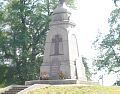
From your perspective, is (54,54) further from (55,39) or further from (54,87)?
(54,87)

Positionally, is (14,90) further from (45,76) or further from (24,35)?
(24,35)

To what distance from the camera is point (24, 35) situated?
33.8 metres

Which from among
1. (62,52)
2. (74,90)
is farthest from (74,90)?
(62,52)

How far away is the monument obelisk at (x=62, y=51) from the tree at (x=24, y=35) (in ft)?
26.9

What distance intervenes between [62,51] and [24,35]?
31.3 ft

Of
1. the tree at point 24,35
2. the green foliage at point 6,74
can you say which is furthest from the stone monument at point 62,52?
the green foliage at point 6,74

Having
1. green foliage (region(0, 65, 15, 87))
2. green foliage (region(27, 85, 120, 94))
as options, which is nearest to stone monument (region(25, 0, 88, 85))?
green foliage (region(27, 85, 120, 94))

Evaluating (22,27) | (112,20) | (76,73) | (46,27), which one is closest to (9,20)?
(22,27)

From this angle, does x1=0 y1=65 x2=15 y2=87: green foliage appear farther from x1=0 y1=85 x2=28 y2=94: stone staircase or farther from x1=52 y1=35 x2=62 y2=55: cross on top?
x1=0 y1=85 x2=28 y2=94: stone staircase

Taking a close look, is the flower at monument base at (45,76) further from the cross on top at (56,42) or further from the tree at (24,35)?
the tree at (24,35)

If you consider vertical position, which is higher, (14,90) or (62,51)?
(62,51)

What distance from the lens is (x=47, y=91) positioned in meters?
19.1

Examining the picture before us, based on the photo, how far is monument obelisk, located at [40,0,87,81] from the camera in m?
24.6

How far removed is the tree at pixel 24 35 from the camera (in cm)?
3375
